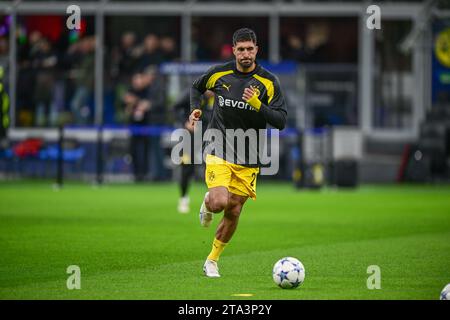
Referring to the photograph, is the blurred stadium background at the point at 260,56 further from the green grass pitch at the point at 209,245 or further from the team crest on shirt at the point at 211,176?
the team crest on shirt at the point at 211,176

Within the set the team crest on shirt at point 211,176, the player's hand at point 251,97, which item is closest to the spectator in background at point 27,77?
the team crest on shirt at point 211,176

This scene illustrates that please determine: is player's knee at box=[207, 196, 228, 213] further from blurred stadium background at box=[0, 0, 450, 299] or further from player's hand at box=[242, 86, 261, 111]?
blurred stadium background at box=[0, 0, 450, 299]

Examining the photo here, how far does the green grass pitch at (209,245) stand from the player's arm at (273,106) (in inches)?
62.8

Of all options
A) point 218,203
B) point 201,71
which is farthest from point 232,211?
point 201,71

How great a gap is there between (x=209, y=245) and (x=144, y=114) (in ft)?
58.0

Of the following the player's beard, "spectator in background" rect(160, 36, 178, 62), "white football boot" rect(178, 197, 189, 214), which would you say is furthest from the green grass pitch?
"spectator in background" rect(160, 36, 178, 62)

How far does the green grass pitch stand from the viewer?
35.5 ft

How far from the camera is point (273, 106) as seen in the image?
1208cm

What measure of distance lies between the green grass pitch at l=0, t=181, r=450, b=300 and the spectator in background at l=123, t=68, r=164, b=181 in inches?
212

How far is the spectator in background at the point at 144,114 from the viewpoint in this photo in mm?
32438

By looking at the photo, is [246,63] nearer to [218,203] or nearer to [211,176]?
[211,176]

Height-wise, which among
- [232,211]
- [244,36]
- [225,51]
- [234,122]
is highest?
[225,51]
